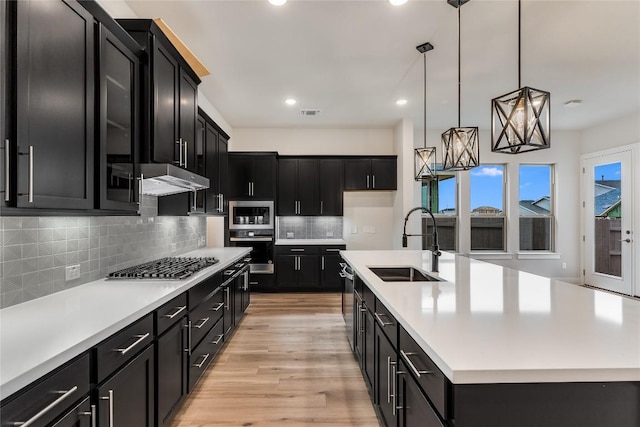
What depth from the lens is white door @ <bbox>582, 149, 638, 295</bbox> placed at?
17.7ft

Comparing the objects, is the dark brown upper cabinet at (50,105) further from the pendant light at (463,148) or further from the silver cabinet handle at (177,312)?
the pendant light at (463,148)

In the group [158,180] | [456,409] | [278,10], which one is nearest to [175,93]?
[158,180]

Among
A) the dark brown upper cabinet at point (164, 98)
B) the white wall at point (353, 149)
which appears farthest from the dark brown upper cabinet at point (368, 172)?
the dark brown upper cabinet at point (164, 98)

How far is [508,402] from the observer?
0.94m

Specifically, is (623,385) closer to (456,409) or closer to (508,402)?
(508,402)

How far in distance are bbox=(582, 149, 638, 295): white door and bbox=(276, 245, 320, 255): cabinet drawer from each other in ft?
17.3

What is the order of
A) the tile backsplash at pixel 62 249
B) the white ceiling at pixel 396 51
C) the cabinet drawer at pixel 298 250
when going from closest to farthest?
the tile backsplash at pixel 62 249 < the white ceiling at pixel 396 51 < the cabinet drawer at pixel 298 250

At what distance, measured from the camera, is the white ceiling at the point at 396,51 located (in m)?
2.59

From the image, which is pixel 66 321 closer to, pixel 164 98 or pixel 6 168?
pixel 6 168

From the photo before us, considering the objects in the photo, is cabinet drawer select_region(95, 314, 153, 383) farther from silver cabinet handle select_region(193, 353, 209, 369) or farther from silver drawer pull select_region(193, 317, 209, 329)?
silver cabinet handle select_region(193, 353, 209, 369)

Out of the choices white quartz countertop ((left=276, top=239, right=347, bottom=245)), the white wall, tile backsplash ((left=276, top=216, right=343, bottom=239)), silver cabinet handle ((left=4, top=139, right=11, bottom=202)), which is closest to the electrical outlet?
silver cabinet handle ((left=4, top=139, right=11, bottom=202))

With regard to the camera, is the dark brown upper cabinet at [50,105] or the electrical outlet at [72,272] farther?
the electrical outlet at [72,272]

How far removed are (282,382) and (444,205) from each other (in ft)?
16.2

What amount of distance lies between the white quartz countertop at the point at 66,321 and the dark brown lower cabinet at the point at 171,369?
24 cm
